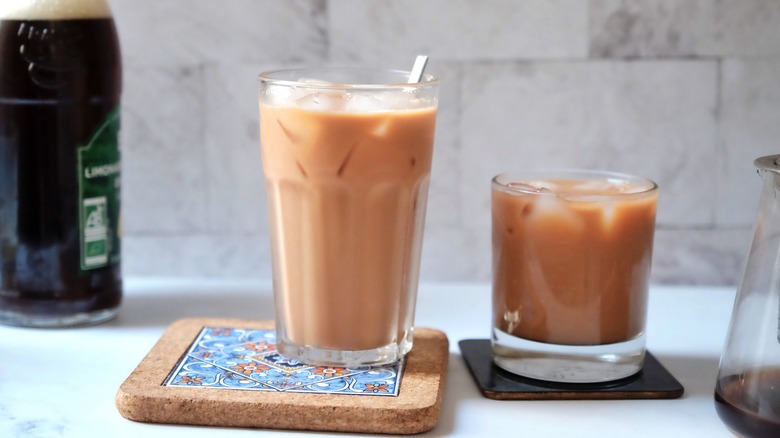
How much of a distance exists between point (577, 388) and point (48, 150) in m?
0.56

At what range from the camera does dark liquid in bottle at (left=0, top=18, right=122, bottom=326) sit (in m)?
0.92

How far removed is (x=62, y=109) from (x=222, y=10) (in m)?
0.28

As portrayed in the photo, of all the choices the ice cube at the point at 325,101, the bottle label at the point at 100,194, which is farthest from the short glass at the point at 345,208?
the bottle label at the point at 100,194

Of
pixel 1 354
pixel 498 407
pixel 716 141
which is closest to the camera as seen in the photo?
pixel 498 407

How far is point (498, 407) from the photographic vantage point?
0.77 metres

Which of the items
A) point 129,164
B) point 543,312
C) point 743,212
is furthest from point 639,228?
point 129,164

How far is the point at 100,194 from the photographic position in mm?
975

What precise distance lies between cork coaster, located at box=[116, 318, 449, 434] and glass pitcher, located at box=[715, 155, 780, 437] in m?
0.22

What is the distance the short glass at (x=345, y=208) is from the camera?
2.55 feet

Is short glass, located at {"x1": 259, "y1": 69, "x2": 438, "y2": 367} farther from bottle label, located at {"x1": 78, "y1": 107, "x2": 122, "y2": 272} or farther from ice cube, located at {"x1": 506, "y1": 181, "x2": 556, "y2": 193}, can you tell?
bottle label, located at {"x1": 78, "y1": 107, "x2": 122, "y2": 272}

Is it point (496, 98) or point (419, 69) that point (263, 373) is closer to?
point (419, 69)

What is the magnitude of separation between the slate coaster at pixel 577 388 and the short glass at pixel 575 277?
10mm

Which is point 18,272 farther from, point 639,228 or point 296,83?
point 639,228

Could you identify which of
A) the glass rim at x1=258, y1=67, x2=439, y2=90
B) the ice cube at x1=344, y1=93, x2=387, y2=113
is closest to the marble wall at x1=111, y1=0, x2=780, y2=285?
the glass rim at x1=258, y1=67, x2=439, y2=90
